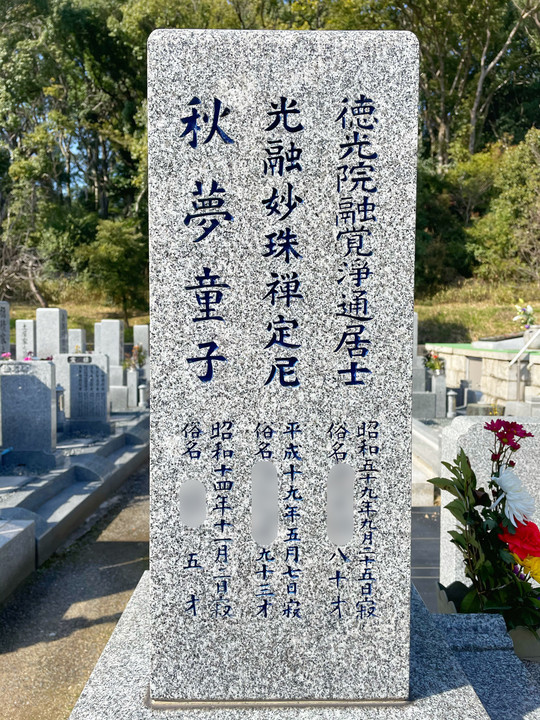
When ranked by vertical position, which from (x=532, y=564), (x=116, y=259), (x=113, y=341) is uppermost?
(x=116, y=259)

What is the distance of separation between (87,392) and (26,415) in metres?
1.90

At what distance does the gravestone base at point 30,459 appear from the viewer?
21.1 ft

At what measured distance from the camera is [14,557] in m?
4.37

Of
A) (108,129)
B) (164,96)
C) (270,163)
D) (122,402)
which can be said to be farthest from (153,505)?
(108,129)

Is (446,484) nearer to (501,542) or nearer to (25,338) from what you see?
(501,542)

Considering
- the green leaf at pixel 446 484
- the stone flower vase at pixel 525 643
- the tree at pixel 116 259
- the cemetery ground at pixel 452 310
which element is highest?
the tree at pixel 116 259

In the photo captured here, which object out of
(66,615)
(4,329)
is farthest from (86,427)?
(66,615)

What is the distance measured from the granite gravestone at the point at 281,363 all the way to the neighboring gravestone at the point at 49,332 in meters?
9.71

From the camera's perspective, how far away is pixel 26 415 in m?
6.59

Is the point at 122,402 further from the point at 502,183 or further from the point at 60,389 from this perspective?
the point at 502,183

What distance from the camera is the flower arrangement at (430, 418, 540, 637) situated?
2.49m

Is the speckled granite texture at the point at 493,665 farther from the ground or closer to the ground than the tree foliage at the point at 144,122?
closer to the ground

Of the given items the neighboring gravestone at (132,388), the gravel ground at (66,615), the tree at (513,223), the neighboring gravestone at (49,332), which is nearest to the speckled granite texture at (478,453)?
the gravel ground at (66,615)

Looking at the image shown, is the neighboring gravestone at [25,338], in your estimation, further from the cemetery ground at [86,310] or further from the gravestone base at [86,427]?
the cemetery ground at [86,310]
